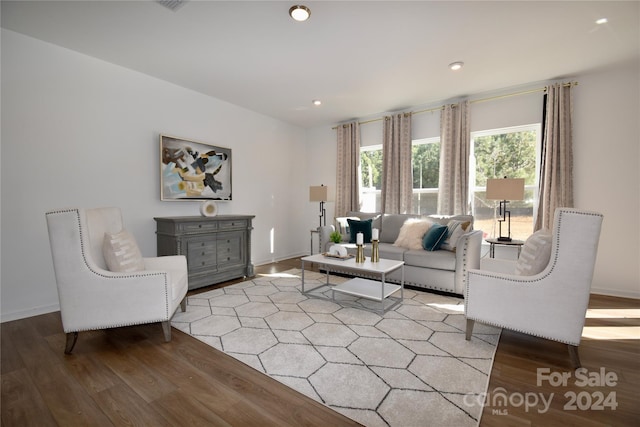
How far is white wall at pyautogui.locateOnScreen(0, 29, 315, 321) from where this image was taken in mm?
2760

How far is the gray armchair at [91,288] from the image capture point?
208 cm

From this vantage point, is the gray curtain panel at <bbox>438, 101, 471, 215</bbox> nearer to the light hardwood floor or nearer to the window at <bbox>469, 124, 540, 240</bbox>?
the window at <bbox>469, 124, 540, 240</bbox>

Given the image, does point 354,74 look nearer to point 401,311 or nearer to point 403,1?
point 403,1

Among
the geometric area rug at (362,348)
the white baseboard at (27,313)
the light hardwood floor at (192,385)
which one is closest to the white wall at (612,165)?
the light hardwood floor at (192,385)

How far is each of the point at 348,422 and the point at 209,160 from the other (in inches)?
154

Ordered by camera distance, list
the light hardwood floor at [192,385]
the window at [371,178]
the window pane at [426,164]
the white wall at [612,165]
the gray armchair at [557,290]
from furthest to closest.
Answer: the window at [371,178] < the window pane at [426,164] < the white wall at [612,165] < the gray armchair at [557,290] < the light hardwood floor at [192,385]

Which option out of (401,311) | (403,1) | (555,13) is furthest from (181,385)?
(555,13)

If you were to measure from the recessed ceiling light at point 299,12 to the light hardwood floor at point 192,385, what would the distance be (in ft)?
9.06

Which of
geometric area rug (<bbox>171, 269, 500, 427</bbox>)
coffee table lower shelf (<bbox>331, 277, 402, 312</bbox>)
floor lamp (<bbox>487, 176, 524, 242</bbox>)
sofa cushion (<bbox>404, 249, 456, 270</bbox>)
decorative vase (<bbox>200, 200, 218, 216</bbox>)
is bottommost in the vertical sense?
geometric area rug (<bbox>171, 269, 500, 427</bbox>)

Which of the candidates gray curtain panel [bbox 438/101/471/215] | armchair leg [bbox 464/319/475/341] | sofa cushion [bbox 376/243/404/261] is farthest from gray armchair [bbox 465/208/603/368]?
gray curtain panel [bbox 438/101/471/215]

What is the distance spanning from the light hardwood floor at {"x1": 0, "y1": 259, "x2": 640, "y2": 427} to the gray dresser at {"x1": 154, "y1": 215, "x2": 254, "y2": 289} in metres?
1.23

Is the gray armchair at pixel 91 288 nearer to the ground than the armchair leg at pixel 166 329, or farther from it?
farther from it

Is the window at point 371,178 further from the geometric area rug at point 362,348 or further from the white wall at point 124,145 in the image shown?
the geometric area rug at point 362,348

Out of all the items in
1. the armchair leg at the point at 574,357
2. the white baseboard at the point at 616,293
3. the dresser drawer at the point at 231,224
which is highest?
the dresser drawer at the point at 231,224
